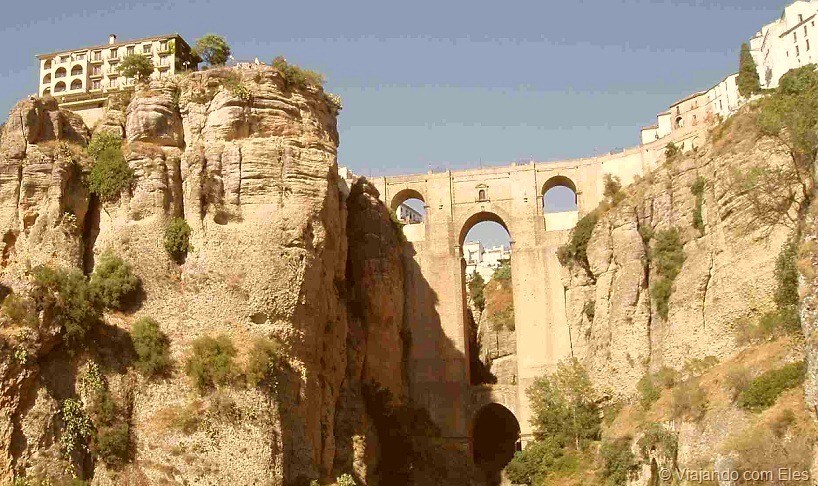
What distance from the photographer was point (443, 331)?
167 feet

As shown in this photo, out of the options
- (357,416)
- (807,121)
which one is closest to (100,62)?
(357,416)

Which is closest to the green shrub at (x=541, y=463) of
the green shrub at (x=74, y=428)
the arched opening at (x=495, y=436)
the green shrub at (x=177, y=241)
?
the arched opening at (x=495, y=436)

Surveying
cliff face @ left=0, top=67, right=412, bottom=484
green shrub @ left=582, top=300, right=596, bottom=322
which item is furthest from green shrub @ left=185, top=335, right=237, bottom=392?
green shrub @ left=582, top=300, right=596, bottom=322

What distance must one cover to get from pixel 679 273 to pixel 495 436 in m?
15.3

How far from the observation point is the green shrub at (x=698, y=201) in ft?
144

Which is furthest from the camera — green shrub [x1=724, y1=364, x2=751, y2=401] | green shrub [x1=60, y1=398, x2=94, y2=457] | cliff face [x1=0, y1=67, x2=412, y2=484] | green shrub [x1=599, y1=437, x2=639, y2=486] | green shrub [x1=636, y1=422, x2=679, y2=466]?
green shrub [x1=599, y1=437, x2=639, y2=486]

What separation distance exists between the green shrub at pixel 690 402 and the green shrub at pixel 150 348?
57.9 feet

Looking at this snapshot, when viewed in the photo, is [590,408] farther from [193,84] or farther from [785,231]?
[193,84]

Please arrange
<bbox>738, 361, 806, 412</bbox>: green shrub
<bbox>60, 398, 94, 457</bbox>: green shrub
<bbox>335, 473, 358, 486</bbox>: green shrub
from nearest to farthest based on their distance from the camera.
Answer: <bbox>60, 398, 94, 457</bbox>: green shrub
<bbox>738, 361, 806, 412</bbox>: green shrub
<bbox>335, 473, 358, 486</bbox>: green shrub

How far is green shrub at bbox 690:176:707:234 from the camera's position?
4394 cm

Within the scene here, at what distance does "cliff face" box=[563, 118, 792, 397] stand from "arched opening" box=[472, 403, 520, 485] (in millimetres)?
7491

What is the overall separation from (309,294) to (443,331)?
737 inches

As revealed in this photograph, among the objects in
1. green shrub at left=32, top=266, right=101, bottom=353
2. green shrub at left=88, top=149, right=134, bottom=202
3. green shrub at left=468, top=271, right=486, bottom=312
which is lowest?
green shrub at left=32, top=266, right=101, bottom=353

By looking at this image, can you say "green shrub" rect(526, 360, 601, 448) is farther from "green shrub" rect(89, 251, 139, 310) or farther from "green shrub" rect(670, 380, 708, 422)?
"green shrub" rect(89, 251, 139, 310)
